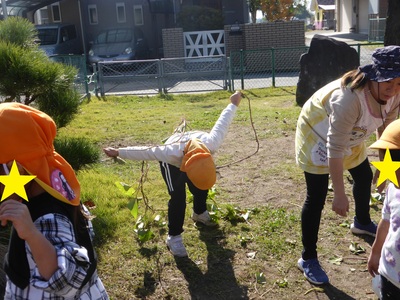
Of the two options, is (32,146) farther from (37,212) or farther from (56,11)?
(56,11)

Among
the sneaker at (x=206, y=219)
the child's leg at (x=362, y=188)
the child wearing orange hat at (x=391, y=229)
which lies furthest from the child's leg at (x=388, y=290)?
the sneaker at (x=206, y=219)

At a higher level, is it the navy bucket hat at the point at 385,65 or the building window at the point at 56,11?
the building window at the point at 56,11

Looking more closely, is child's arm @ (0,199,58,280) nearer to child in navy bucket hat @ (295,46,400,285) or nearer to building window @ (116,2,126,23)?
child in navy bucket hat @ (295,46,400,285)

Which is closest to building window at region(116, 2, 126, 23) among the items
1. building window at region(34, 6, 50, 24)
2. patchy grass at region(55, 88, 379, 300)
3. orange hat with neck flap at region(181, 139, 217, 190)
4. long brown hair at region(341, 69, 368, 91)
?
building window at region(34, 6, 50, 24)

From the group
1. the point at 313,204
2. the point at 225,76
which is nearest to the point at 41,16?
the point at 225,76

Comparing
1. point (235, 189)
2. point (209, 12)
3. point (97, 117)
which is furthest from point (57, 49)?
point (235, 189)

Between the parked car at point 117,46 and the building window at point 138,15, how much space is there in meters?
2.64

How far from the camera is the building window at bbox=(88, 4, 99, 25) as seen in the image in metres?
21.1

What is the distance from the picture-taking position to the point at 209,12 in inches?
726

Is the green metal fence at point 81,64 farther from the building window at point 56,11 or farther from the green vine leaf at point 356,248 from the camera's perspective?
the building window at point 56,11

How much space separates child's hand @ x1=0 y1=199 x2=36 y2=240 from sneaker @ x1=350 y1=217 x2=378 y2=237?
271cm

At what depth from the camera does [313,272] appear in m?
2.99

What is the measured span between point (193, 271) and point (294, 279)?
634 mm

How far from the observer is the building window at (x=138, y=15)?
2100cm
